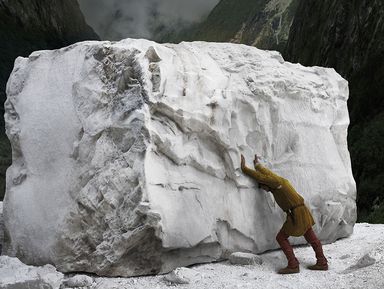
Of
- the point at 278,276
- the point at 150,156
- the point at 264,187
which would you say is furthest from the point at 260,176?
the point at 150,156

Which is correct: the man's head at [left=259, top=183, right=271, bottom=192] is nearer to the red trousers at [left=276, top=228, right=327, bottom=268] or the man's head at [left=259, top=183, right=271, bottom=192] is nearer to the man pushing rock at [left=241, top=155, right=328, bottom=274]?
the man pushing rock at [left=241, top=155, right=328, bottom=274]

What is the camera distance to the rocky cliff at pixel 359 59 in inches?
520

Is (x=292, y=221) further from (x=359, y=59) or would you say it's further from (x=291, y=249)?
(x=359, y=59)

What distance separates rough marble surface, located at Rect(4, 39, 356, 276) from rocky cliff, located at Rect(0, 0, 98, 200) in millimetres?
14591

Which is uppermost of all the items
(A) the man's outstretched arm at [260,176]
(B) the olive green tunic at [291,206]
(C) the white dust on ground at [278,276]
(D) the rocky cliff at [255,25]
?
(A) the man's outstretched arm at [260,176]

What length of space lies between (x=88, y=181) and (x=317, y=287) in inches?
80.8

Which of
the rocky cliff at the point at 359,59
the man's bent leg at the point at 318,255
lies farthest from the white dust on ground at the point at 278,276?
the rocky cliff at the point at 359,59

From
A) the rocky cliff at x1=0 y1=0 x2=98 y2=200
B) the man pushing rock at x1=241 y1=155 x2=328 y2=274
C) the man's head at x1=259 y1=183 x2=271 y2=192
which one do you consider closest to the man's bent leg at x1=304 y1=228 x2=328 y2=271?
the man pushing rock at x1=241 y1=155 x2=328 y2=274

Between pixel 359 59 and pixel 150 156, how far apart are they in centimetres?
1611

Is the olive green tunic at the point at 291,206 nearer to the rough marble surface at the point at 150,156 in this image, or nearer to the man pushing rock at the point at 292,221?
the man pushing rock at the point at 292,221

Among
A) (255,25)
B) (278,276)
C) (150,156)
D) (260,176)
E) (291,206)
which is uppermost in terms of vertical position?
(150,156)

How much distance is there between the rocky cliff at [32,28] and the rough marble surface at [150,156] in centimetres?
1459

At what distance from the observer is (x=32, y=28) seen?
25.8 meters

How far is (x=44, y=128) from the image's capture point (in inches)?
186
